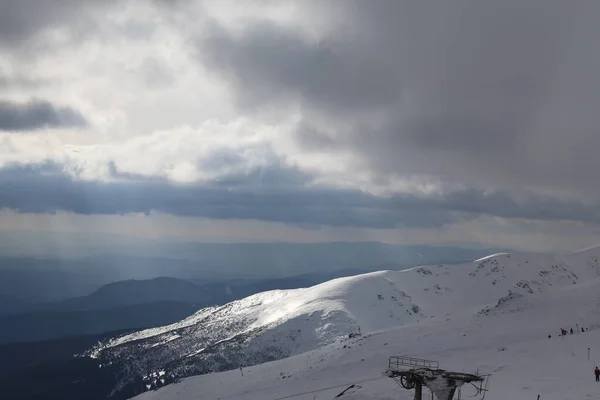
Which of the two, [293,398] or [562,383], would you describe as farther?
[293,398]

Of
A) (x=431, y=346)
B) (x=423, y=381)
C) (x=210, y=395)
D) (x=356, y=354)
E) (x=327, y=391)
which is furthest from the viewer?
(x=210, y=395)

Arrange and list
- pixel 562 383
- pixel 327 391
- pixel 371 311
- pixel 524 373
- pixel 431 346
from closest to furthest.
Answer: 1. pixel 562 383
2. pixel 524 373
3. pixel 327 391
4. pixel 431 346
5. pixel 371 311

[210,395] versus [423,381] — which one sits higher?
[423,381]

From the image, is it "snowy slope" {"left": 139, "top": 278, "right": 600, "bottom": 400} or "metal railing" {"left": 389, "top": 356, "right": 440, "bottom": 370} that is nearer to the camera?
"snowy slope" {"left": 139, "top": 278, "right": 600, "bottom": 400}

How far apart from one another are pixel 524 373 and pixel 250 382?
160 ft

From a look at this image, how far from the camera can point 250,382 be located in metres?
82.4

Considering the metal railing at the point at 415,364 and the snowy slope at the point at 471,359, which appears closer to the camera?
the snowy slope at the point at 471,359

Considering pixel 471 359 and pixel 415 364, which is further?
pixel 471 359

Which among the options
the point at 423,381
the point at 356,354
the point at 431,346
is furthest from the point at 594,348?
the point at 356,354

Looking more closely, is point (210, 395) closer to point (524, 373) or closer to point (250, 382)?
point (250, 382)

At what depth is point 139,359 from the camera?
196500mm

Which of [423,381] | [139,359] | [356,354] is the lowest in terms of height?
[139,359]

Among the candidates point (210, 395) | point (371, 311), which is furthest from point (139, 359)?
point (210, 395)

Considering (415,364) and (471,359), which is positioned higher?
(415,364)
